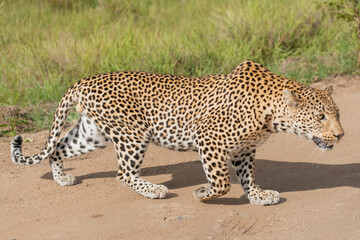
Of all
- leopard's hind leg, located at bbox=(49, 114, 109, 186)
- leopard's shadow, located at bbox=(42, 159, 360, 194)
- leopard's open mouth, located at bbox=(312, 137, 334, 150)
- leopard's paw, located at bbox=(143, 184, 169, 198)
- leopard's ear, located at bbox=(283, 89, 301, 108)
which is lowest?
leopard's shadow, located at bbox=(42, 159, 360, 194)

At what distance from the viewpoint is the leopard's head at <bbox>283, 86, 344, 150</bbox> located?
489 cm

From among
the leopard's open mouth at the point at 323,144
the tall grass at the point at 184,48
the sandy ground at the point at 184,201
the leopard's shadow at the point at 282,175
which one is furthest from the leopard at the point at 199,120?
the tall grass at the point at 184,48

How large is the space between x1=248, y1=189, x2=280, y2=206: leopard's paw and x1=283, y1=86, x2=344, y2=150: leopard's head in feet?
2.38

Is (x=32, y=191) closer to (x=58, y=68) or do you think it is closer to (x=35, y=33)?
(x=58, y=68)

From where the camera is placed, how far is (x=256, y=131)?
509cm

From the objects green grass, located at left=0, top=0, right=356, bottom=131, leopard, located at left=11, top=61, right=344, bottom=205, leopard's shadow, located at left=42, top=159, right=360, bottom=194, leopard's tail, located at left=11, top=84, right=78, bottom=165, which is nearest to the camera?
leopard, located at left=11, top=61, right=344, bottom=205

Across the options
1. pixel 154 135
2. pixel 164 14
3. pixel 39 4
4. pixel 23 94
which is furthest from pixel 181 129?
pixel 39 4

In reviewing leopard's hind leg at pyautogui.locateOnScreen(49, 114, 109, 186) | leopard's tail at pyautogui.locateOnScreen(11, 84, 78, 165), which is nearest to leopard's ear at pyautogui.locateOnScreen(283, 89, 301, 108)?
leopard's hind leg at pyautogui.locateOnScreen(49, 114, 109, 186)

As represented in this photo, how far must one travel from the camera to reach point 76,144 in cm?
598

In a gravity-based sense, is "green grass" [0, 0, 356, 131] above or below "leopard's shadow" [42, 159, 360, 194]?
above

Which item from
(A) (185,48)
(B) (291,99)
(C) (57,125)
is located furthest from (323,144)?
(A) (185,48)

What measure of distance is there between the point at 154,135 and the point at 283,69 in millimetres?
4046

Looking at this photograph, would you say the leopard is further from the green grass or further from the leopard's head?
the green grass

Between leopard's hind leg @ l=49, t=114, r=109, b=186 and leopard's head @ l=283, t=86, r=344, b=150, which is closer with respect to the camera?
leopard's head @ l=283, t=86, r=344, b=150
